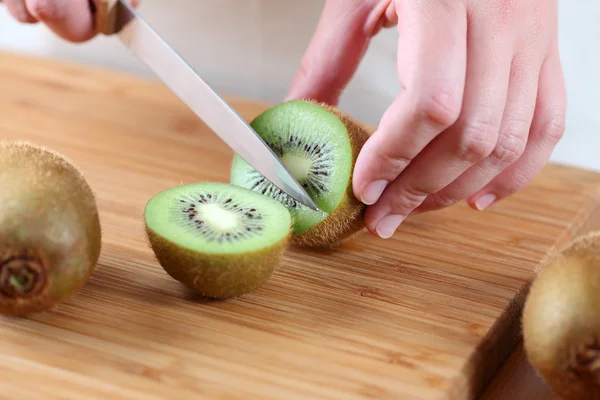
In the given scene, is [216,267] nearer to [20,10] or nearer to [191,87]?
[191,87]

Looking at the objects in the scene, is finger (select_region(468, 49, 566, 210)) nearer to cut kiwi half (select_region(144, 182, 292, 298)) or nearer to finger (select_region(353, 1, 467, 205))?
finger (select_region(353, 1, 467, 205))

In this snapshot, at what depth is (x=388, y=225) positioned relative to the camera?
125cm

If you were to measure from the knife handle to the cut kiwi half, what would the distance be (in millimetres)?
336

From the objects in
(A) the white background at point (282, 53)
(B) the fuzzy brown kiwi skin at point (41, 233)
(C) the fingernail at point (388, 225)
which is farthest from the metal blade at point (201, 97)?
(A) the white background at point (282, 53)

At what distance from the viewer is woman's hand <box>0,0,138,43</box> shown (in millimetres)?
1308

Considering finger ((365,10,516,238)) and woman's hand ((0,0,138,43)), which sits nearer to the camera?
finger ((365,10,516,238))

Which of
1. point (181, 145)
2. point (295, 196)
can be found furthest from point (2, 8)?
point (295, 196)

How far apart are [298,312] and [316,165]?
27 centimetres

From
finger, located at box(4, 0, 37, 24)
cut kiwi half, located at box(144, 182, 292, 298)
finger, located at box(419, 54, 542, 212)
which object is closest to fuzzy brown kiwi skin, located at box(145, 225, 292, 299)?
cut kiwi half, located at box(144, 182, 292, 298)

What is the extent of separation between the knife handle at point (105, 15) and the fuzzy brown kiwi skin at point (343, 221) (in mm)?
381

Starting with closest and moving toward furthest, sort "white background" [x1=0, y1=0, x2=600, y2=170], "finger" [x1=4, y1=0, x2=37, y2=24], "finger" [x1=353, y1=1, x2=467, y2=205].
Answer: "finger" [x1=353, y1=1, x2=467, y2=205], "finger" [x1=4, y1=0, x2=37, y2=24], "white background" [x1=0, y1=0, x2=600, y2=170]

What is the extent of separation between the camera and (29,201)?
0.97 m

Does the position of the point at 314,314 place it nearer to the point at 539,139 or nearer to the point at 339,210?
the point at 339,210

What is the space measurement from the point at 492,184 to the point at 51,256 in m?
0.74
